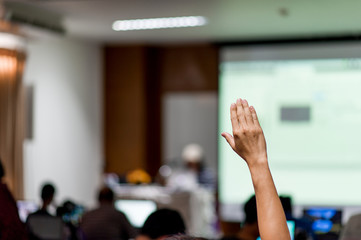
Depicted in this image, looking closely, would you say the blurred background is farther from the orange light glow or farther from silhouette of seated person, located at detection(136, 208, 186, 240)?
silhouette of seated person, located at detection(136, 208, 186, 240)

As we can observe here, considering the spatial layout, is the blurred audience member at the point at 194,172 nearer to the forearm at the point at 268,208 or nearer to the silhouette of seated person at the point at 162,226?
the silhouette of seated person at the point at 162,226

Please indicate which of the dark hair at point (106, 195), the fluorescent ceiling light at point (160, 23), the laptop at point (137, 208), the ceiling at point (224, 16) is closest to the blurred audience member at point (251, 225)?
the dark hair at point (106, 195)

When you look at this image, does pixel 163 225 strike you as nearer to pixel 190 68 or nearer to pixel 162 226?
pixel 162 226

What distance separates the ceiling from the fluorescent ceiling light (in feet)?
0.46

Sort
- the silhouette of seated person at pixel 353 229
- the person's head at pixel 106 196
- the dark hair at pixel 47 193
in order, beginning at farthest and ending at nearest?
1. the person's head at pixel 106 196
2. the dark hair at pixel 47 193
3. the silhouette of seated person at pixel 353 229

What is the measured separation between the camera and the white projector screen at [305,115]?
7.69 metres

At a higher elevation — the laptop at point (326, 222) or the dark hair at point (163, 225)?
the dark hair at point (163, 225)

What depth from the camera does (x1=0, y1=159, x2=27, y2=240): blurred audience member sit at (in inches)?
130

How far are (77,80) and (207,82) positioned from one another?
1.92m

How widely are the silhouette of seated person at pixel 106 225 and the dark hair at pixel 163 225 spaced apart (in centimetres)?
232

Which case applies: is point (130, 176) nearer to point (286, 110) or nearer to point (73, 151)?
point (73, 151)

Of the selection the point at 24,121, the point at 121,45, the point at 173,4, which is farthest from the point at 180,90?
the point at 173,4

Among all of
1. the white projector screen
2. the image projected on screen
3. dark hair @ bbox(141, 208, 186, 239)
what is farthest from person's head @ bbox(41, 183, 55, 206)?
the white projector screen

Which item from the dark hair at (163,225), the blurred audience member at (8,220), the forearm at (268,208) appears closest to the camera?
the forearm at (268,208)
